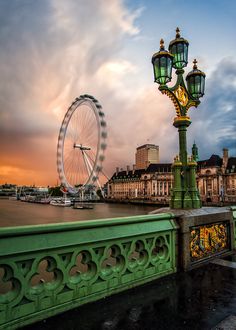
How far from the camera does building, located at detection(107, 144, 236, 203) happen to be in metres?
108

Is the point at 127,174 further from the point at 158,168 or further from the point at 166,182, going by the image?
the point at 166,182

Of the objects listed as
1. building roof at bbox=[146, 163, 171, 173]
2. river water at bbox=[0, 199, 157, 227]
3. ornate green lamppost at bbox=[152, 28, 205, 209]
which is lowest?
river water at bbox=[0, 199, 157, 227]

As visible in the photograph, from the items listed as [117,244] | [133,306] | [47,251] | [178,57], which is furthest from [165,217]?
[178,57]

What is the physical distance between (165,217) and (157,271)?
91 cm

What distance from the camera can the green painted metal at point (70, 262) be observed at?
2807 millimetres

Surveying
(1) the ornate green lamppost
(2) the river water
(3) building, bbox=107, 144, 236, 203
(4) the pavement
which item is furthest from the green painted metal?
(3) building, bbox=107, 144, 236, 203

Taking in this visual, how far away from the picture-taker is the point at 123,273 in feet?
12.7

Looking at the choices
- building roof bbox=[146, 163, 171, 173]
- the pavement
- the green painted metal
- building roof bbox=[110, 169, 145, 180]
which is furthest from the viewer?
building roof bbox=[110, 169, 145, 180]

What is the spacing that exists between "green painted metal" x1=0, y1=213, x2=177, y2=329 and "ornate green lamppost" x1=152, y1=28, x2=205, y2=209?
202cm

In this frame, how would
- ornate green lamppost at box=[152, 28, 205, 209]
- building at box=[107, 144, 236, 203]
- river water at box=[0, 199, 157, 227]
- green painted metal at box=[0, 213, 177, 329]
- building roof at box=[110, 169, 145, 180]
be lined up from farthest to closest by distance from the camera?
building roof at box=[110, 169, 145, 180], building at box=[107, 144, 236, 203], river water at box=[0, 199, 157, 227], ornate green lamppost at box=[152, 28, 205, 209], green painted metal at box=[0, 213, 177, 329]

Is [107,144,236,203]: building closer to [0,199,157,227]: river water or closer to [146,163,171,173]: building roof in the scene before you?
[146,163,171,173]: building roof

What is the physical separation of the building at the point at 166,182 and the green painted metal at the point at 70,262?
321 feet

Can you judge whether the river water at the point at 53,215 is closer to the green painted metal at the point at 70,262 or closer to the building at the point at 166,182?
the green painted metal at the point at 70,262

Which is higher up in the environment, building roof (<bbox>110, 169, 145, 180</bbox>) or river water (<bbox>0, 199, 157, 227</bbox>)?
building roof (<bbox>110, 169, 145, 180</bbox>)
